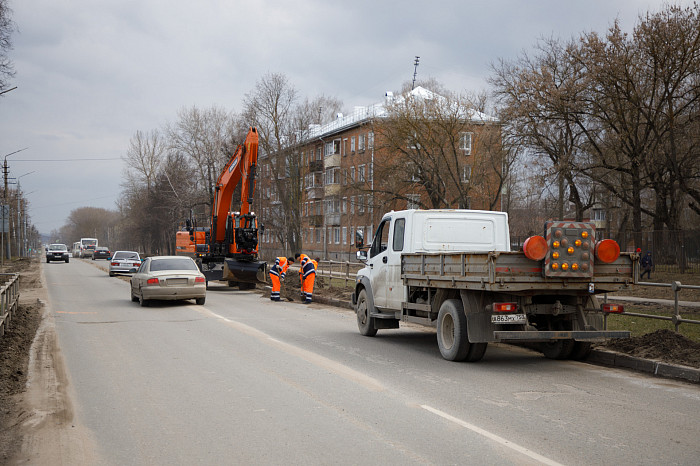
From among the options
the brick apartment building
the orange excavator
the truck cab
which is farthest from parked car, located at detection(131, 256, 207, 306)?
the brick apartment building

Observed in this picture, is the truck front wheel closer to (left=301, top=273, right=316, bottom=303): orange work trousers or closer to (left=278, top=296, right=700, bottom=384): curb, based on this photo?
(left=278, top=296, right=700, bottom=384): curb

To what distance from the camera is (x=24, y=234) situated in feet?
342

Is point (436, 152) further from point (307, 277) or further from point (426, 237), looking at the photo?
point (426, 237)

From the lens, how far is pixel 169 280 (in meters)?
18.7

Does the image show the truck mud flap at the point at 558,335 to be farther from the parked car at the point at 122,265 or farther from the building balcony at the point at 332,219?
the building balcony at the point at 332,219

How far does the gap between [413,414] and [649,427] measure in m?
2.14

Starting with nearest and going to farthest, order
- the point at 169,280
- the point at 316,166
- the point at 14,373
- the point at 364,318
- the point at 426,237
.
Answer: the point at 14,373 < the point at 426,237 < the point at 364,318 < the point at 169,280 < the point at 316,166

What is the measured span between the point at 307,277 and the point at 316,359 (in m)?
11.1

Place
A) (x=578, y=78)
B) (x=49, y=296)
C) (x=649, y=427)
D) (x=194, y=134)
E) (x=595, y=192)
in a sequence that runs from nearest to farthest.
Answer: (x=649, y=427), (x=49, y=296), (x=578, y=78), (x=595, y=192), (x=194, y=134)

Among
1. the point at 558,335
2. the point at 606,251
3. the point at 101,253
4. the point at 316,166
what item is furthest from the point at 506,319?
the point at 101,253

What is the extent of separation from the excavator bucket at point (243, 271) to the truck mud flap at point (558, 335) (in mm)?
16778

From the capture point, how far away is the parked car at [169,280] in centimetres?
1861

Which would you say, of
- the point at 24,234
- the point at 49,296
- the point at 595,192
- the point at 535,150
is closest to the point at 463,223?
the point at 49,296

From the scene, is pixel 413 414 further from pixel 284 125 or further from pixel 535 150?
pixel 284 125
